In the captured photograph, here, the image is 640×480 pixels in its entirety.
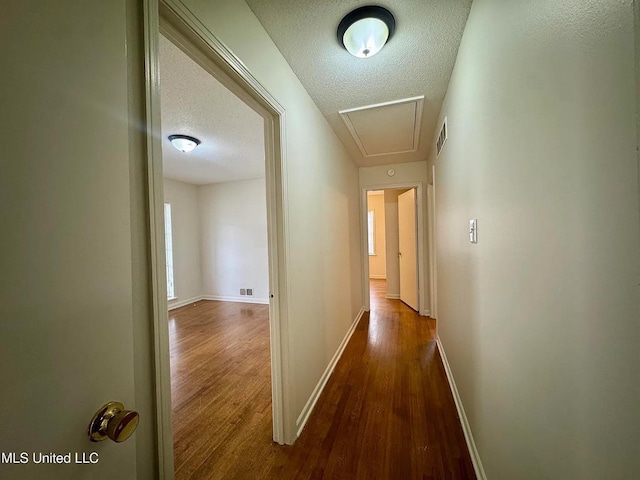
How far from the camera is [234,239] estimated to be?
16.7ft

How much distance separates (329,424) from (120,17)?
7.01ft

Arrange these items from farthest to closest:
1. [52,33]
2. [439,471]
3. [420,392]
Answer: [420,392], [439,471], [52,33]

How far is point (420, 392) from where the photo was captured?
77.5 inches

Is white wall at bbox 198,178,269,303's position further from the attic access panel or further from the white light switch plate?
the white light switch plate

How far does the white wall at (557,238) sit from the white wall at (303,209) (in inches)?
41.5

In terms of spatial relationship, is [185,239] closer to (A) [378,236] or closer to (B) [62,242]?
(A) [378,236]

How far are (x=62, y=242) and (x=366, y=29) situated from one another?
1628 mm

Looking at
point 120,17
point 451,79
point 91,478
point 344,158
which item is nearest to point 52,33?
point 120,17

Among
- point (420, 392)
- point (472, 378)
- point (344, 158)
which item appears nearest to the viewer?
point (472, 378)

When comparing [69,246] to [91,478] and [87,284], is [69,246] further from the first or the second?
[91,478]

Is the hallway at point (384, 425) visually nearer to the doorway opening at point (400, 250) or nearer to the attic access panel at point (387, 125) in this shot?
the doorway opening at point (400, 250)

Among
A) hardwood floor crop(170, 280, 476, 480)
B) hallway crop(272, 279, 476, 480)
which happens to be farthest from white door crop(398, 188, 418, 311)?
hallway crop(272, 279, 476, 480)

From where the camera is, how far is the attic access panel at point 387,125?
7.30 feet

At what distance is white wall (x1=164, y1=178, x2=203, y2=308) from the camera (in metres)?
4.75
